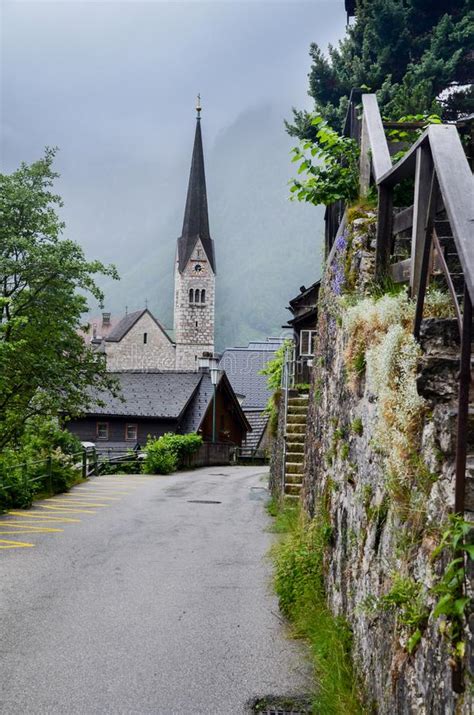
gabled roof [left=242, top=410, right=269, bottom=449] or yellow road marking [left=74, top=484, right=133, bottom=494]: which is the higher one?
gabled roof [left=242, top=410, right=269, bottom=449]

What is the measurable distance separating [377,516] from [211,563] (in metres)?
5.49

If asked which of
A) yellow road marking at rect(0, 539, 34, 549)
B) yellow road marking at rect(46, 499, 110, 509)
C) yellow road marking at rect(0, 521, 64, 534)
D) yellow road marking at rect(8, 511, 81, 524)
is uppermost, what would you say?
yellow road marking at rect(0, 539, 34, 549)

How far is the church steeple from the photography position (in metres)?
74.5

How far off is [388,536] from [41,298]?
15.6 m

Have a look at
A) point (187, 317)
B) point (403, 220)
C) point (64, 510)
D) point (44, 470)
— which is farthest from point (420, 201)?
point (187, 317)

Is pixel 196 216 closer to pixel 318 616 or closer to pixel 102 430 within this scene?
pixel 102 430

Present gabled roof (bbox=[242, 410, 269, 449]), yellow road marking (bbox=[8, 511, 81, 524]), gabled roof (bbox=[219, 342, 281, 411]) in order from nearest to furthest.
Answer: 1. yellow road marking (bbox=[8, 511, 81, 524])
2. gabled roof (bbox=[242, 410, 269, 449])
3. gabled roof (bbox=[219, 342, 281, 411])

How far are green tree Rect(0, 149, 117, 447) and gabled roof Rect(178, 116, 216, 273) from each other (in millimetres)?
56073

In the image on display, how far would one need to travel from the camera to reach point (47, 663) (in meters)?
5.20

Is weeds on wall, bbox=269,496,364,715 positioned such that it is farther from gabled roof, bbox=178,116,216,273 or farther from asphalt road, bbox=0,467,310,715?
gabled roof, bbox=178,116,216,273

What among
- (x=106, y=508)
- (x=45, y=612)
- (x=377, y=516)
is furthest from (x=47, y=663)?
(x=106, y=508)

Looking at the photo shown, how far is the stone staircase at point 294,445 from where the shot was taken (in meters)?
12.6

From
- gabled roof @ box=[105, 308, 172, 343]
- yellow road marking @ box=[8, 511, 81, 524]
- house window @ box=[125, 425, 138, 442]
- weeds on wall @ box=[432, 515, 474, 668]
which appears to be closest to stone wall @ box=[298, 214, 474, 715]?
weeds on wall @ box=[432, 515, 474, 668]

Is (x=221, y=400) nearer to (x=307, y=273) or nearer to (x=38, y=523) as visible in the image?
(x=38, y=523)
